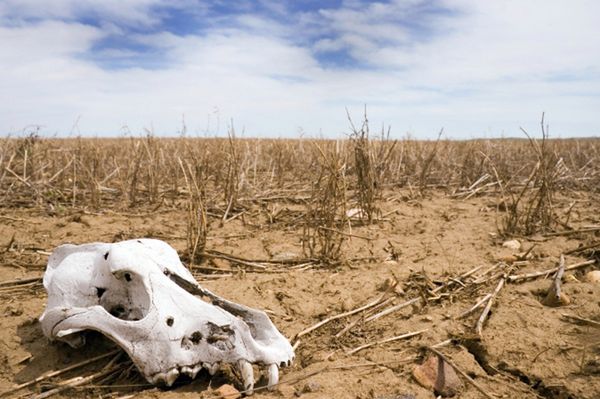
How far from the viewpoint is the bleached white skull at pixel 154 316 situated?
211cm

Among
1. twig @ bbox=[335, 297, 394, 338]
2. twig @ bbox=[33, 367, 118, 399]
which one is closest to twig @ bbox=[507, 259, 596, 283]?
twig @ bbox=[335, 297, 394, 338]

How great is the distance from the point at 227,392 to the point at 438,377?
96cm

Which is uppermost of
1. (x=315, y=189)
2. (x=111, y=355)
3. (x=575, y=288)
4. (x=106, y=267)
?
(x=315, y=189)

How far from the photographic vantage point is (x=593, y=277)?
332 cm

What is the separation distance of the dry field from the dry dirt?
1 cm

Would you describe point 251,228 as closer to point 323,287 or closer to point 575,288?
point 323,287

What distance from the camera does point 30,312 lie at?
9.74ft

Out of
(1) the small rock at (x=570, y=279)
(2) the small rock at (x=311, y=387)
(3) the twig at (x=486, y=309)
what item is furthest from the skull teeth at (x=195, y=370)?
(1) the small rock at (x=570, y=279)

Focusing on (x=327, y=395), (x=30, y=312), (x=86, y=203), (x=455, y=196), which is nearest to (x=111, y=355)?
(x=30, y=312)

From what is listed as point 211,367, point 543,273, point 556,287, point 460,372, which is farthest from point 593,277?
point 211,367

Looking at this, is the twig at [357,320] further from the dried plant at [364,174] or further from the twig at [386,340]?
the dried plant at [364,174]

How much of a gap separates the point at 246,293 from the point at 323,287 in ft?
1.84

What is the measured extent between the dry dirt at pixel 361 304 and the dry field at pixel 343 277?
10mm

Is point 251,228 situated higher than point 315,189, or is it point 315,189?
point 315,189
